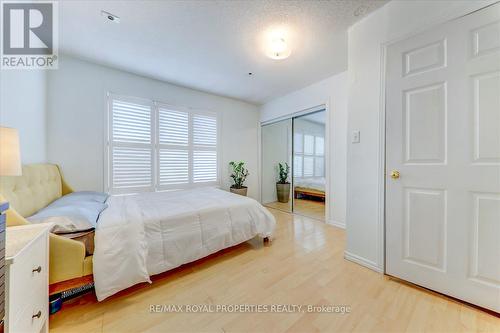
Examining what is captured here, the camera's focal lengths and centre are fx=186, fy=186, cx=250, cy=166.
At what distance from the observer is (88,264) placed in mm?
1282

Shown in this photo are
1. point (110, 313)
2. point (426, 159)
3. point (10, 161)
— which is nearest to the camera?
point (10, 161)

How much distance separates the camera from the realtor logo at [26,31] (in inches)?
61.3

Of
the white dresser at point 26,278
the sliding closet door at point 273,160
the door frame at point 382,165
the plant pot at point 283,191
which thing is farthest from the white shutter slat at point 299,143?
the white dresser at point 26,278

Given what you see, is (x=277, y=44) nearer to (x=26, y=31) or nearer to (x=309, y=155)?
(x=26, y=31)

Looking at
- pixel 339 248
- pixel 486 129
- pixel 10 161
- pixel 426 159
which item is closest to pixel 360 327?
pixel 339 248

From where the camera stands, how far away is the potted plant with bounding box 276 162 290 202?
4.78m

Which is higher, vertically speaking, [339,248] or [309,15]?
[309,15]

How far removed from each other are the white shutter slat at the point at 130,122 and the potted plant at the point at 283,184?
309 centimetres

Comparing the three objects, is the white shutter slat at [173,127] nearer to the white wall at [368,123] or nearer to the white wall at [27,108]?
the white wall at [27,108]

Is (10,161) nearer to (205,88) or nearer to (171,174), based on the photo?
(171,174)

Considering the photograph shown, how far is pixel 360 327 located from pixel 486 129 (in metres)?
1.59

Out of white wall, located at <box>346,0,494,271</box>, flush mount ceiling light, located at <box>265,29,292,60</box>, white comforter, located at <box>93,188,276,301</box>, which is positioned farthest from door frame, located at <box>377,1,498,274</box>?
white comforter, located at <box>93,188,276,301</box>

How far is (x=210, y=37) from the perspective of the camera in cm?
218

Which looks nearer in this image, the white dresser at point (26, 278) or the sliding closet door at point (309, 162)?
the white dresser at point (26, 278)
